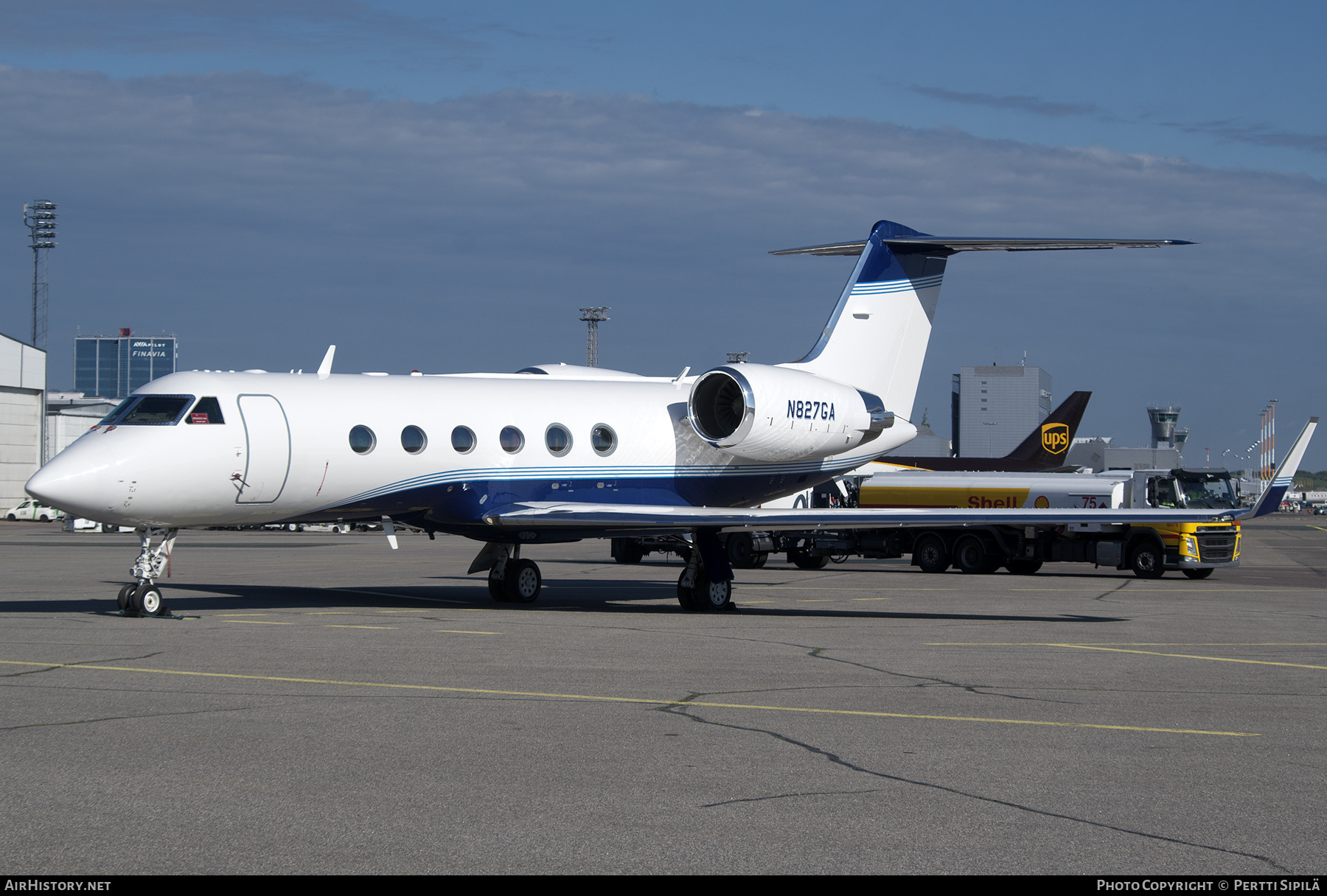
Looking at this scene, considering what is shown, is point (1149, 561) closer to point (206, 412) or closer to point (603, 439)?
point (603, 439)

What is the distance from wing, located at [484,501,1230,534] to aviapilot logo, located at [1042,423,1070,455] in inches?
1069

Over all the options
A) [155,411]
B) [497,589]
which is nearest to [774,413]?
[497,589]

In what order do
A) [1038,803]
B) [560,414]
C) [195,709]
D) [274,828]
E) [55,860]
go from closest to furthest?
[55,860]
[274,828]
[1038,803]
[195,709]
[560,414]

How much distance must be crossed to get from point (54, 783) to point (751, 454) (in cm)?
1436

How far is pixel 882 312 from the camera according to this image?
876 inches

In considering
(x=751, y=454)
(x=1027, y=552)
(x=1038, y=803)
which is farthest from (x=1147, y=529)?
(x=1038, y=803)

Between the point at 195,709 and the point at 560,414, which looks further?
the point at 560,414

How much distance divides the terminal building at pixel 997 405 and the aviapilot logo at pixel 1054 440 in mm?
92184

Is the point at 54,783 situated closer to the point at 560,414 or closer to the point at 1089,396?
the point at 560,414

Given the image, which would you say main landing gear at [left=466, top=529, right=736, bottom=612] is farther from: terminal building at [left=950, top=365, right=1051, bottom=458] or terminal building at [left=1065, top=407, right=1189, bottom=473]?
terminal building at [left=950, top=365, right=1051, bottom=458]

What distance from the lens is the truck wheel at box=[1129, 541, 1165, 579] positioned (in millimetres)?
29328

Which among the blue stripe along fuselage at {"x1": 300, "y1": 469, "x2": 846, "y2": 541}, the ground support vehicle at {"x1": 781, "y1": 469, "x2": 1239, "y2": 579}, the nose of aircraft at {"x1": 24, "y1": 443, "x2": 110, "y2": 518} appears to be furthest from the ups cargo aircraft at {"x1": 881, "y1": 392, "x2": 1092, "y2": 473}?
the nose of aircraft at {"x1": 24, "y1": 443, "x2": 110, "y2": 518}

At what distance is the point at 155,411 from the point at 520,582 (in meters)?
6.15

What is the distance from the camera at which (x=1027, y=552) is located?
3083 centimetres
